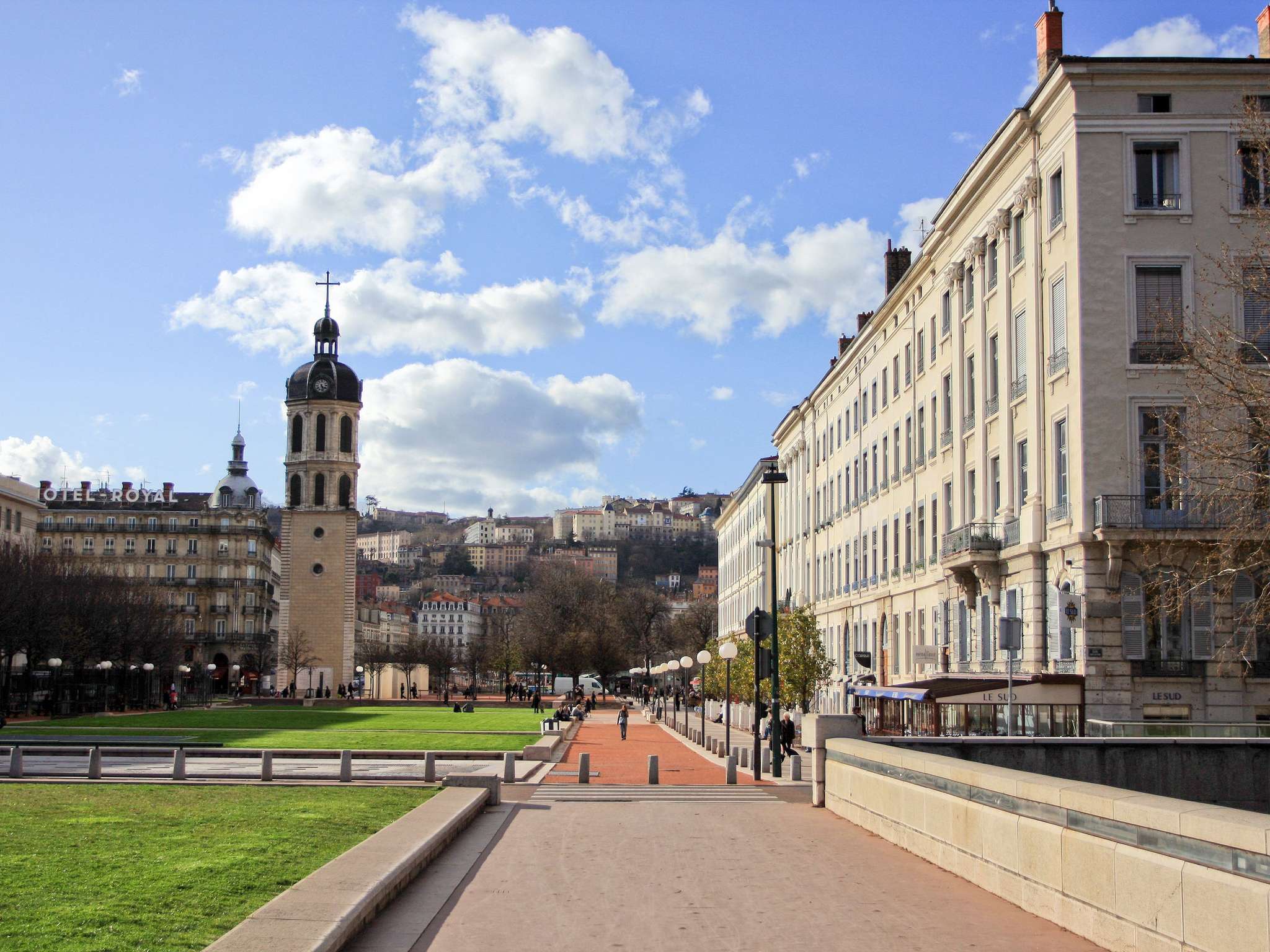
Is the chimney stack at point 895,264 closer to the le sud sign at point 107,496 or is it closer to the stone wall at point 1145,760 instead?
the stone wall at point 1145,760

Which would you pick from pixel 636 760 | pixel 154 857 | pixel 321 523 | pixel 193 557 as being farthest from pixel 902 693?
pixel 193 557

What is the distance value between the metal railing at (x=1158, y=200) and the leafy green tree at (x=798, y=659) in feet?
78.0

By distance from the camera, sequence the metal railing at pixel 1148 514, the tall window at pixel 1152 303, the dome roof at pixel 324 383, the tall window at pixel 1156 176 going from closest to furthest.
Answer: the metal railing at pixel 1148 514 → the tall window at pixel 1152 303 → the tall window at pixel 1156 176 → the dome roof at pixel 324 383

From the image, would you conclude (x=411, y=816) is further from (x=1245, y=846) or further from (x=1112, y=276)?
(x=1112, y=276)

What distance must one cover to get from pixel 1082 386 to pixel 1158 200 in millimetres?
4996

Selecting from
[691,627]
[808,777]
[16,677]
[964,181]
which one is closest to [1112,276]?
[964,181]

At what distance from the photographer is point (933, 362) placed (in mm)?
48094

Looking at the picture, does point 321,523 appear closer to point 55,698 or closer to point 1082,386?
point 55,698

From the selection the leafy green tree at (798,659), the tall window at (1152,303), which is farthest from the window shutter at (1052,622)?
the leafy green tree at (798,659)

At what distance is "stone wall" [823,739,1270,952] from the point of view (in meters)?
8.43

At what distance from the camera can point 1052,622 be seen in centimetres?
3481

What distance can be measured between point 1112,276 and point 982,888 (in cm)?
2294

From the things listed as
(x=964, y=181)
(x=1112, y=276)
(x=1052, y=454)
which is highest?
(x=964, y=181)

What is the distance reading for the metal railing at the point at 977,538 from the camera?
127ft
